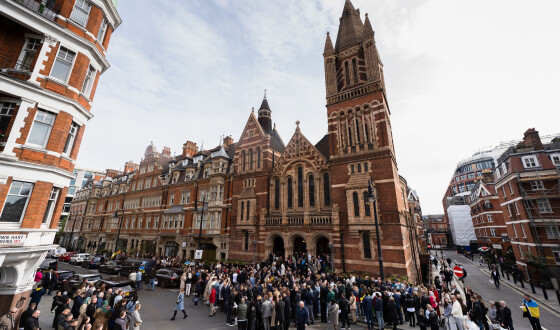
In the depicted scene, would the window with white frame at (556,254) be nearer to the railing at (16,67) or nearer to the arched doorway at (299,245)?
the arched doorway at (299,245)

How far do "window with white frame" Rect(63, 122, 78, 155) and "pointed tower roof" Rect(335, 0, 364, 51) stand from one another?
27.6 m

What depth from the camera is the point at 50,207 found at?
10672mm

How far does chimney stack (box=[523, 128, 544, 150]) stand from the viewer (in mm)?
27570

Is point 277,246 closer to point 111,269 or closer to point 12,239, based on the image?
point 111,269

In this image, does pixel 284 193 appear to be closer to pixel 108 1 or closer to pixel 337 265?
pixel 337 265

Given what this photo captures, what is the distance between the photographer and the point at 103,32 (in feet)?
45.0

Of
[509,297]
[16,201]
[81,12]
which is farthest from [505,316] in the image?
[81,12]

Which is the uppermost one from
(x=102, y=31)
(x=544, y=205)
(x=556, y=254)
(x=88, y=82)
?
(x=102, y=31)

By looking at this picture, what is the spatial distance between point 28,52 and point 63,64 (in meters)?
1.47

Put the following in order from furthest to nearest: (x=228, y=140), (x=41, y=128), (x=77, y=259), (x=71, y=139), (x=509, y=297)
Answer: (x=228, y=140) < (x=77, y=259) < (x=509, y=297) < (x=71, y=139) < (x=41, y=128)

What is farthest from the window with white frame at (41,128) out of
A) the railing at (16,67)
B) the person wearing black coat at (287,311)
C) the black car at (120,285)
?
the person wearing black coat at (287,311)

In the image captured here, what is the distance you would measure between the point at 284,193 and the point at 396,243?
12285mm

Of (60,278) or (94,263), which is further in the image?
(94,263)

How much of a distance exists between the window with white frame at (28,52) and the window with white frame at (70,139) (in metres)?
2.97
